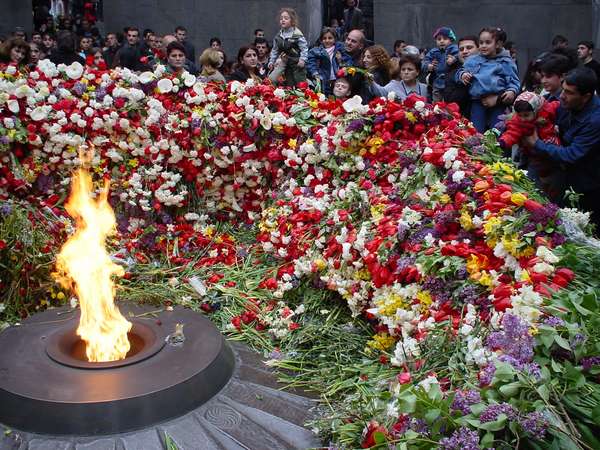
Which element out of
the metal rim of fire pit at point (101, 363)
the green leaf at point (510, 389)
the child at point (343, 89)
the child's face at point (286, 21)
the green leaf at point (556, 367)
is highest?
the child's face at point (286, 21)

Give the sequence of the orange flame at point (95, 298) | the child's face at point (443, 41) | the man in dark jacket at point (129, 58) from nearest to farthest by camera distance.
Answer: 1. the orange flame at point (95, 298)
2. the child's face at point (443, 41)
3. the man in dark jacket at point (129, 58)

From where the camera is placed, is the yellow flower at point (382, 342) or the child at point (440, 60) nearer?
the yellow flower at point (382, 342)

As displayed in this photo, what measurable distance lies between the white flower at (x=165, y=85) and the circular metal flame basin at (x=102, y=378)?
2.60 metres

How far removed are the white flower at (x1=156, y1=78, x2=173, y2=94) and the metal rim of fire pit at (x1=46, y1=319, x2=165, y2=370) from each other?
260cm

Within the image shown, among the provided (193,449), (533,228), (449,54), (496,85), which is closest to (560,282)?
(533,228)

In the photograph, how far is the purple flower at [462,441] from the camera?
232cm

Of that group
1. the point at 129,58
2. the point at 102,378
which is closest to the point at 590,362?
the point at 102,378

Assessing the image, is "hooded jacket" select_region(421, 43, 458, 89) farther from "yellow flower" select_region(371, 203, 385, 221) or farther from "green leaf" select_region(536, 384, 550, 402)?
"green leaf" select_region(536, 384, 550, 402)

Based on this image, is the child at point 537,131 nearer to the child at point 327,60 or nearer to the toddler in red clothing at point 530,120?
the toddler in red clothing at point 530,120

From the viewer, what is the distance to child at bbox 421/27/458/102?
7.59 m

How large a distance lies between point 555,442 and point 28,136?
482 cm

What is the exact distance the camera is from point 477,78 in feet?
21.9

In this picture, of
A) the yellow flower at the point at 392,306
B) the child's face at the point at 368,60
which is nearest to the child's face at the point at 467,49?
the child's face at the point at 368,60

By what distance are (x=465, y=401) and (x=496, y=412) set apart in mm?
160
